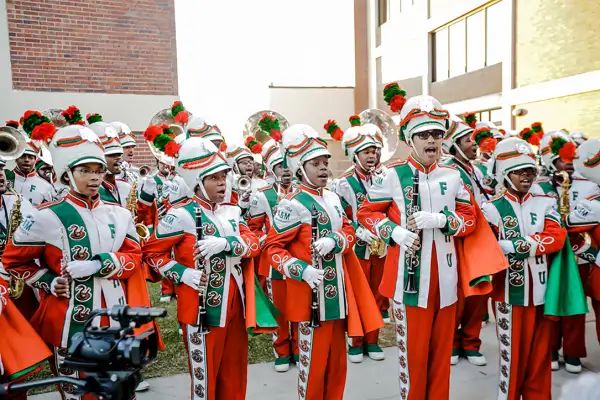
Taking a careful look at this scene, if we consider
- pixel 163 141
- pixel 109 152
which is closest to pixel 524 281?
pixel 163 141

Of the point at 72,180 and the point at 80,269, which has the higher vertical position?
the point at 72,180

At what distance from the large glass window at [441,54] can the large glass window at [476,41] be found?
1298 mm

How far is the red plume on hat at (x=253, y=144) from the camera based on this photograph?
7770mm

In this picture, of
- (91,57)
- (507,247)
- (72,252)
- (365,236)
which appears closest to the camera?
A: (72,252)

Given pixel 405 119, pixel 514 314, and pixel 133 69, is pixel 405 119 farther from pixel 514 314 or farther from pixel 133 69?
pixel 133 69

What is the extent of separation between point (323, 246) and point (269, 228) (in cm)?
233

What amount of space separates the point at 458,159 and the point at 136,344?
458 cm

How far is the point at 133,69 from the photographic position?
11.5 metres

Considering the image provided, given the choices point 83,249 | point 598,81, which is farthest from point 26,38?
point 598,81

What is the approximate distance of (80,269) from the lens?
10.4 ft

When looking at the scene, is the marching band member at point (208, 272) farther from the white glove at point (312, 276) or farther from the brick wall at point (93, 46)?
the brick wall at point (93, 46)

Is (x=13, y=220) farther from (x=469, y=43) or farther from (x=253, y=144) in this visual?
(x=469, y=43)

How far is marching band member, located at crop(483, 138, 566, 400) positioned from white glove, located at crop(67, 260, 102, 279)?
2956 mm

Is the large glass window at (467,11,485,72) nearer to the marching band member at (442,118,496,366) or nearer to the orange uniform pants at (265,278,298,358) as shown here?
the marching band member at (442,118,496,366)
